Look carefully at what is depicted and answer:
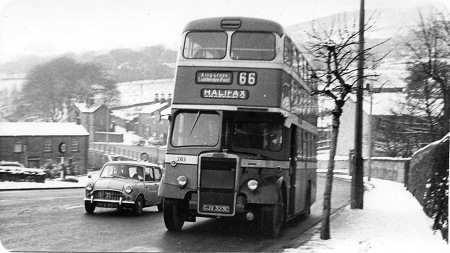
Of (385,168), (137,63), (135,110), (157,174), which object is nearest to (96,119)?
(135,110)

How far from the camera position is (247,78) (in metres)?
10.2

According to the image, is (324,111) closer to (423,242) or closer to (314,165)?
(314,165)

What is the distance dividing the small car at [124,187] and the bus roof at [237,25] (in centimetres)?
456

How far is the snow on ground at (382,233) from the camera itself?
9.85m

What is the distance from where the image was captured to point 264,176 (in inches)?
409

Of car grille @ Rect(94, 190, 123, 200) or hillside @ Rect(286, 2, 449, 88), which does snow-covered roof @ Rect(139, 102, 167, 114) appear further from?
hillside @ Rect(286, 2, 449, 88)

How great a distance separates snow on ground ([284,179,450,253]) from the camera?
985cm

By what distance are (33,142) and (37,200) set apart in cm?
1054

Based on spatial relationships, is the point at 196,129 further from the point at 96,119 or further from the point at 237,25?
the point at 96,119

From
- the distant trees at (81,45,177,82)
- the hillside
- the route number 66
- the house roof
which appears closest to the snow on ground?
the route number 66

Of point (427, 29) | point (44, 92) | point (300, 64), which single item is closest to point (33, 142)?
point (44, 92)

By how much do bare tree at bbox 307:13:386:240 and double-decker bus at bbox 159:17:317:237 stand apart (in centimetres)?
87

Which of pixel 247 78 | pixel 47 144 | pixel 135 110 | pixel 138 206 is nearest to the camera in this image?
pixel 247 78

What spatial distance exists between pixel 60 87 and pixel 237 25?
7641 mm
